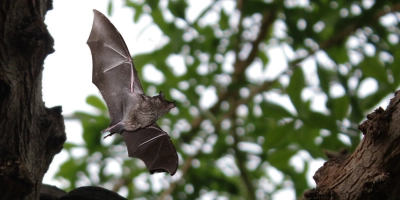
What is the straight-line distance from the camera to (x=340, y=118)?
247cm

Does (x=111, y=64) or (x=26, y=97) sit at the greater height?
(x=111, y=64)

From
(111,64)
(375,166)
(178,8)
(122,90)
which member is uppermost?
(178,8)

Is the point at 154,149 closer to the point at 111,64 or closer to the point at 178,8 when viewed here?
the point at 111,64

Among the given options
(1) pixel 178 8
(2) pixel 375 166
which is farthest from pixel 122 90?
(1) pixel 178 8

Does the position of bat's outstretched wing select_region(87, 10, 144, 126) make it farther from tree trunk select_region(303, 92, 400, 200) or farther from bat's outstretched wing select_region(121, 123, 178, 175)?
tree trunk select_region(303, 92, 400, 200)

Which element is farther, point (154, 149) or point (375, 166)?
point (154, 149)

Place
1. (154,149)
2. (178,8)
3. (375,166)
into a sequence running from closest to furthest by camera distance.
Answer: (375,166), (154,149), (178,8)

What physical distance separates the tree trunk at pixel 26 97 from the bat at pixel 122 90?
150mm

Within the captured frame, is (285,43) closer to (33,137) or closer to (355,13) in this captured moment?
(355,13)

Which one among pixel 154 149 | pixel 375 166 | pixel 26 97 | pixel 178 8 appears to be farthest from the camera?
pixel 178 8

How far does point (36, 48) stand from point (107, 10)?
6.63ft

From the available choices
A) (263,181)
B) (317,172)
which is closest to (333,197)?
(317,172)

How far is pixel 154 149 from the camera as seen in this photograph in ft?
4.53

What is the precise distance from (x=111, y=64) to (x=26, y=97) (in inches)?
10.9
